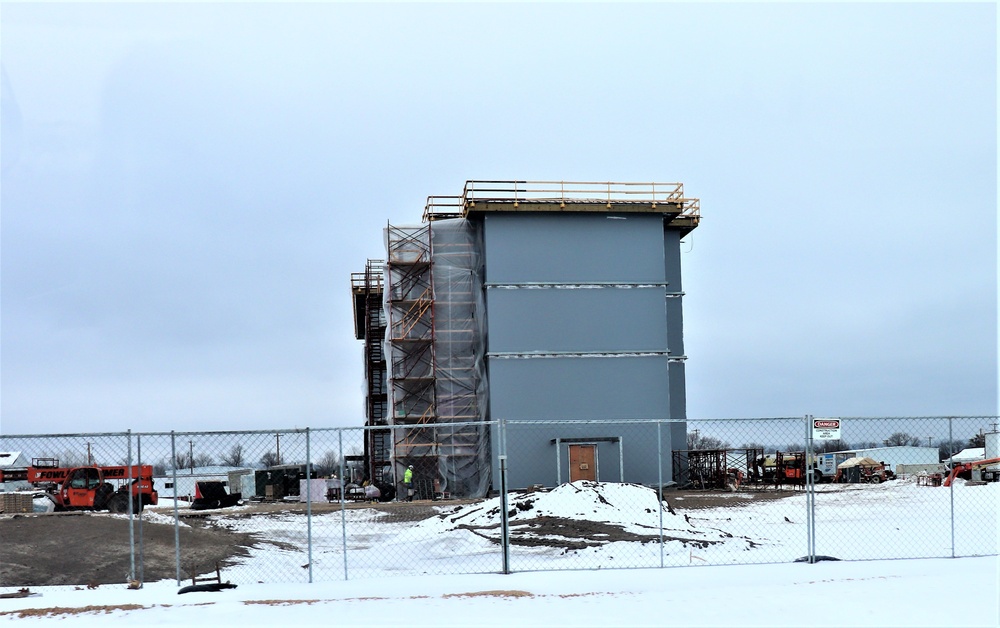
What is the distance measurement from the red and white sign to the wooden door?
2828cm

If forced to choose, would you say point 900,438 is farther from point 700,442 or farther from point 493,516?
point 493,516

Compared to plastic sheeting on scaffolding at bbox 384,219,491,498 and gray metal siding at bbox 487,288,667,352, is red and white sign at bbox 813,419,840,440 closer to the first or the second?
gray metal siding at bbox 487,288,667,352

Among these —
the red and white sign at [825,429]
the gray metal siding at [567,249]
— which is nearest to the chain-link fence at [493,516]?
the red and white sign at [825,429]

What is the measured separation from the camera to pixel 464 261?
147 feet

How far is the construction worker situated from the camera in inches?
1598

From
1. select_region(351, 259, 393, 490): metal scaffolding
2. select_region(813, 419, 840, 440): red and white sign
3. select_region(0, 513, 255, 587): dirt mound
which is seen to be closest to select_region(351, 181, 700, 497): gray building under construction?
select_region(351, 259, 393, 490): metal scaffolding

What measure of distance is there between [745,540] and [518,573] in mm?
8126

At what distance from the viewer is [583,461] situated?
1660 inches

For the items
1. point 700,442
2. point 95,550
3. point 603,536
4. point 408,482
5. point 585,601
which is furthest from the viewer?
point 700,442

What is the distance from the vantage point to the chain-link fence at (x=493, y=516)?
16859 mm

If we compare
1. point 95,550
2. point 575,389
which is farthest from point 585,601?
point 575,389

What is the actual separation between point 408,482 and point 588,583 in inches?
1134

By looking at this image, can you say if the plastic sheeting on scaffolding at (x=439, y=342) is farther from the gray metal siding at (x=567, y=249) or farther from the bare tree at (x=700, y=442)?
the bare tree at (x=700, y=442)

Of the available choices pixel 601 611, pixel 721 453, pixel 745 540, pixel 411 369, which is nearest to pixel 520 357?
pixel 411 369
